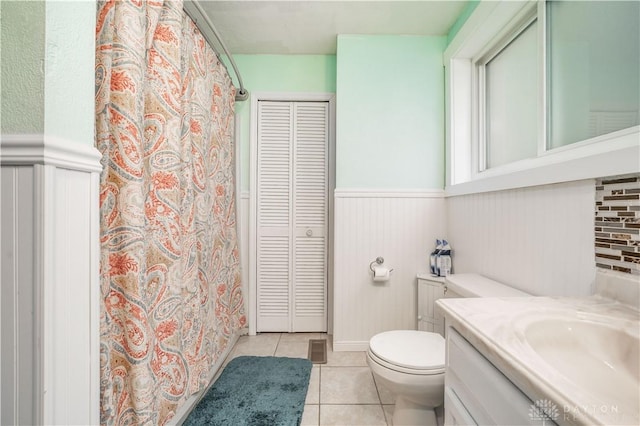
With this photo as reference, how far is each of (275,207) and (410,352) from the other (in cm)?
157

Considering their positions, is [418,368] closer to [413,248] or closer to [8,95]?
[413,248]

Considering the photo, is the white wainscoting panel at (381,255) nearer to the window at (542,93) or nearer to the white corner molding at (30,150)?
the window at (542,93)

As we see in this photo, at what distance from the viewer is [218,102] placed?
1.93 metres

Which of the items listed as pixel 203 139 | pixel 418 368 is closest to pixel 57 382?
pixel 418 368

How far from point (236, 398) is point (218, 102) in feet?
6.06

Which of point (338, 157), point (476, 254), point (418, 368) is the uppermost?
point (338, 157)

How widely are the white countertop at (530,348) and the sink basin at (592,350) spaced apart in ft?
0.05

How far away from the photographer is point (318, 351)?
6.98 feet

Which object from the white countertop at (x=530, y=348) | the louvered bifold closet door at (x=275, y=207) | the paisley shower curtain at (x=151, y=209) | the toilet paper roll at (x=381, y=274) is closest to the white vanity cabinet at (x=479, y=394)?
the white countertop at (x=530, y=348)

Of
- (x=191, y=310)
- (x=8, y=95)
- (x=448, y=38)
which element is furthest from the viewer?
(x=448, y=38)

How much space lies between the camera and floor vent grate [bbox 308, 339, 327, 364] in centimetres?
200

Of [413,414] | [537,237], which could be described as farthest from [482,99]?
[413,414]

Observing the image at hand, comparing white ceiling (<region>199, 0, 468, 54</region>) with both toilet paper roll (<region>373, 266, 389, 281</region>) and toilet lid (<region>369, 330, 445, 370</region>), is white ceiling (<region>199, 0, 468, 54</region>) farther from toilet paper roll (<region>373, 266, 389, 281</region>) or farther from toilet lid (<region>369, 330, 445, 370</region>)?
toilet lid (<region>369, 330, 445, 370</region>)

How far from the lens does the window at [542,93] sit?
966mm
